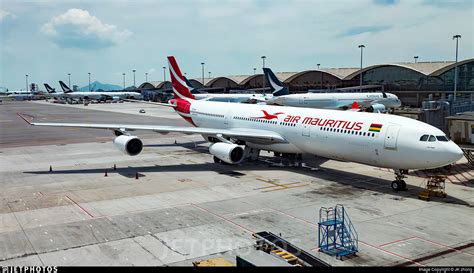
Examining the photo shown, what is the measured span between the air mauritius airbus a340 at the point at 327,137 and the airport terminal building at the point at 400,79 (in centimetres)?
6536

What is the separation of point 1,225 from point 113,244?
582 cm

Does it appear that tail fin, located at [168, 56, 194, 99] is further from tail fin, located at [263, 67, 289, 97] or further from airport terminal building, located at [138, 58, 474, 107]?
airport terminal building, located at [138, 58, 474, 107]

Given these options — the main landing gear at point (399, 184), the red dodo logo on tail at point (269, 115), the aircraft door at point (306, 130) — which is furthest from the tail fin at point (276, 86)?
the main landing gear at point (399, 184)

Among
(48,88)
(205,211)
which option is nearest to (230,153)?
(205,211)

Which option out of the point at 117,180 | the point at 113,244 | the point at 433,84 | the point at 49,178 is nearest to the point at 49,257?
the point at 113,244

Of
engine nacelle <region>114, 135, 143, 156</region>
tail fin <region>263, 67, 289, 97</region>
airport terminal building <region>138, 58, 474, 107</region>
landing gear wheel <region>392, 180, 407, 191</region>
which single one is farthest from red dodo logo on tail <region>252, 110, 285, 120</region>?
airport terminal building <region>138, 58, 474, 107</region>

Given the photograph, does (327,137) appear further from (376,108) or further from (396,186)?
(376,108)

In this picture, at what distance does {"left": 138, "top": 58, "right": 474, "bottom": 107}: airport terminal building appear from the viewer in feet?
306

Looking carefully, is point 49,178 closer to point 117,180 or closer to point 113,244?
point 117,180

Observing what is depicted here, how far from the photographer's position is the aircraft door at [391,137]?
2202cm

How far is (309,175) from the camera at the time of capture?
27.1m

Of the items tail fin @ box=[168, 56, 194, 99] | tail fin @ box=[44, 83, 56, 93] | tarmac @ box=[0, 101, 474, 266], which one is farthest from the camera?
tail fin @ box=[44, 83, 56, 93]

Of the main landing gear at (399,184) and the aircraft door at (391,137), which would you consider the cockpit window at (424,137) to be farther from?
the main landing gear at (399,184)

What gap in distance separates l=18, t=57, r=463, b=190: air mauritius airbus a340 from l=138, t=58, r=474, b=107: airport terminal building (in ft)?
214
